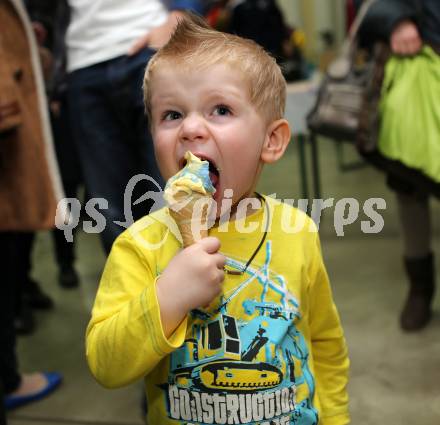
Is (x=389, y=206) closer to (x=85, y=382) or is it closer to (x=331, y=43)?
(x=85, y=382)

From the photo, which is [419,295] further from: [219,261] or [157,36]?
[219,261]

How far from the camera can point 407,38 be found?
1.98 meters

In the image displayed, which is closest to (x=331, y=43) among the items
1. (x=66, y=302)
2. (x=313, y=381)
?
(x=66, y=302)

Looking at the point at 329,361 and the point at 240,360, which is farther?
the point at 329,361

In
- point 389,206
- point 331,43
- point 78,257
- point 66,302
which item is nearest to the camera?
point 66,302

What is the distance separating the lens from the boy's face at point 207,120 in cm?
96

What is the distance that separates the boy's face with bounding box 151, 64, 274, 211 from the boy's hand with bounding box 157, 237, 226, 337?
0.42 ft

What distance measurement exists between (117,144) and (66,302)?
1467 millimetres

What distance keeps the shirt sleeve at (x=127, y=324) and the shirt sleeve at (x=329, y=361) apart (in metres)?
0.34

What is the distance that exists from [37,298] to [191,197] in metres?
2.16

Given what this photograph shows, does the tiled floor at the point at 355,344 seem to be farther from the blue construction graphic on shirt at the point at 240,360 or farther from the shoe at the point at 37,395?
the blue construction graphic on shirt at the point at 240,360

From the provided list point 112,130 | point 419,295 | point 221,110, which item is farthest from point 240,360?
point 419,295

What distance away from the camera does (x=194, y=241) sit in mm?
949

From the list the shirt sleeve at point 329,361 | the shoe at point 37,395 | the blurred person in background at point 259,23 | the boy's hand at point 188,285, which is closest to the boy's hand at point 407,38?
the shirt sleeve at point 329,361
